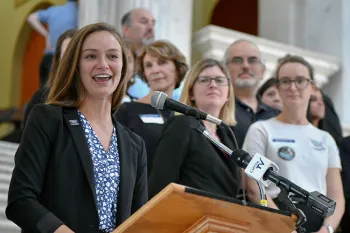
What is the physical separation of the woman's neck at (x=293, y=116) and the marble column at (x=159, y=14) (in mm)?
2102

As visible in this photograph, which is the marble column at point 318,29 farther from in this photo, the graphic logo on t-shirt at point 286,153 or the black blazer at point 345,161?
the graphic logo on t-shirt at point 286,153

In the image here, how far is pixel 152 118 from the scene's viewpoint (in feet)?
11.0

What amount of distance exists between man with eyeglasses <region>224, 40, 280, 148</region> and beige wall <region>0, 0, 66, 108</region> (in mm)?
5802

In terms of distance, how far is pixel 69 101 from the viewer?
7.04 feet

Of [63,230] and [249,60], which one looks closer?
[63,230]

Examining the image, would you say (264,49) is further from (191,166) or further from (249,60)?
(191,166)

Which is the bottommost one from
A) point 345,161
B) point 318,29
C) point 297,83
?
point 345,161

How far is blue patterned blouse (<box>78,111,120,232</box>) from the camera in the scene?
2033mm

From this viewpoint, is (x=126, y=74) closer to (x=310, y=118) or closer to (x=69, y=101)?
(x=69, y=101)

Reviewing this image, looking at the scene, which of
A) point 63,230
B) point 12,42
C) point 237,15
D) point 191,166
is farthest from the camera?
point 12,42

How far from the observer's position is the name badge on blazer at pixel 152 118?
131 inches

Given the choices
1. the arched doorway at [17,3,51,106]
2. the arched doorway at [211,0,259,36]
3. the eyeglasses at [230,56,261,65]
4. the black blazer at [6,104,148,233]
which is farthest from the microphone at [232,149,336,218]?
the arched doorway at [17,3,51,106]

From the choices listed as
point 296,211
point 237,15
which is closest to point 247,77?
point 296,211

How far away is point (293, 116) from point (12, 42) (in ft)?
23.8
